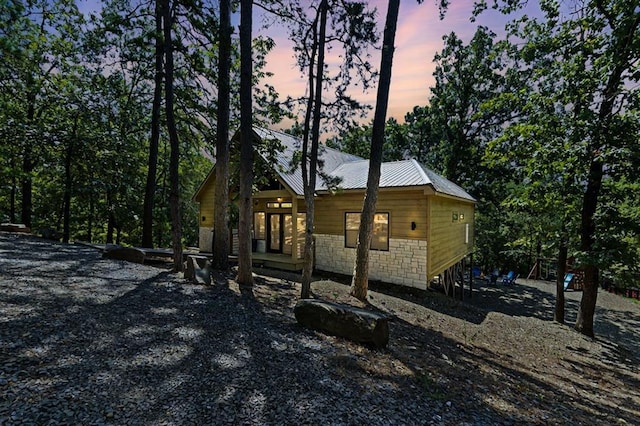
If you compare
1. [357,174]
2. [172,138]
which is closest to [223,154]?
[172,138]

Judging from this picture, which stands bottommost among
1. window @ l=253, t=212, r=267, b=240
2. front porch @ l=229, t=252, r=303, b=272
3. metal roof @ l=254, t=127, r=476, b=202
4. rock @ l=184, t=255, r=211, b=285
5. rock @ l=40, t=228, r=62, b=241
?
front porch @ l=229, t=252, r=303, b=272

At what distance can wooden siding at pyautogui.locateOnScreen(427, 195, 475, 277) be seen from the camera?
31.8 feet

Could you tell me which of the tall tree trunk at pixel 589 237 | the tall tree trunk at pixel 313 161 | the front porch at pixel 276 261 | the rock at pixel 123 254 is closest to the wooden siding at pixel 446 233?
the tall tree trunk at pixel 589 237

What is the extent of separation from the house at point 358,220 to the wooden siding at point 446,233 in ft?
0.10

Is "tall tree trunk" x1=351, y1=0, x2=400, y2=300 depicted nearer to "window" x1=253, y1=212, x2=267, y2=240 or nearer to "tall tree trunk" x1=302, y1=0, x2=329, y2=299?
"tall tree trunk" x1=302, y1=0, x2=329, y2=299

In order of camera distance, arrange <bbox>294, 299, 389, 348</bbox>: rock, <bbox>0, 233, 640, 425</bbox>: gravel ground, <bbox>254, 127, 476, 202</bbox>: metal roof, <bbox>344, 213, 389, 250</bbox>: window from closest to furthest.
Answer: <bbox>0, 233, 640, 425</bbox>: gravel ground, <bbox>294, 299, 389, 348</bbox>: rock, <bbox>254, 127, 476, 202</bbox>: metal roof, <bbox>344, 213, 389, 250</bbox>: window

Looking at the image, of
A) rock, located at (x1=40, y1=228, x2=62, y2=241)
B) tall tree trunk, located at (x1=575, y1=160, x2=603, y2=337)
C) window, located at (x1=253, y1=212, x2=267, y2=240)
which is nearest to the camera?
tall tree trunk, located at (x1=575, y1=160, x2=603, y2=337)

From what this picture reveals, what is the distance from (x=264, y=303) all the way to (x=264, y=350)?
224cm

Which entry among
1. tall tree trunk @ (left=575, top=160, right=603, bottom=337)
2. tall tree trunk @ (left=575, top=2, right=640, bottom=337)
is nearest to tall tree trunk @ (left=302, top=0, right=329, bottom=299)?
tall tree trunk @ (left=575, top=2, right=640, bottom=337)

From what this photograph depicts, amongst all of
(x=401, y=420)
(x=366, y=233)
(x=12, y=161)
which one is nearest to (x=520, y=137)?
(x=366, y=233)

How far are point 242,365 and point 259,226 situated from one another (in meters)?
10.1

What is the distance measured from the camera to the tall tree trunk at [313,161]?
6.82m

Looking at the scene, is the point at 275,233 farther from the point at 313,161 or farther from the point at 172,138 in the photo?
the point at 313,161

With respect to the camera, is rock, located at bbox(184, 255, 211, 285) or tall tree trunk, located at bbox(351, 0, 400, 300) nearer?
rock, located at bbox(184, 255, 211, 285)
